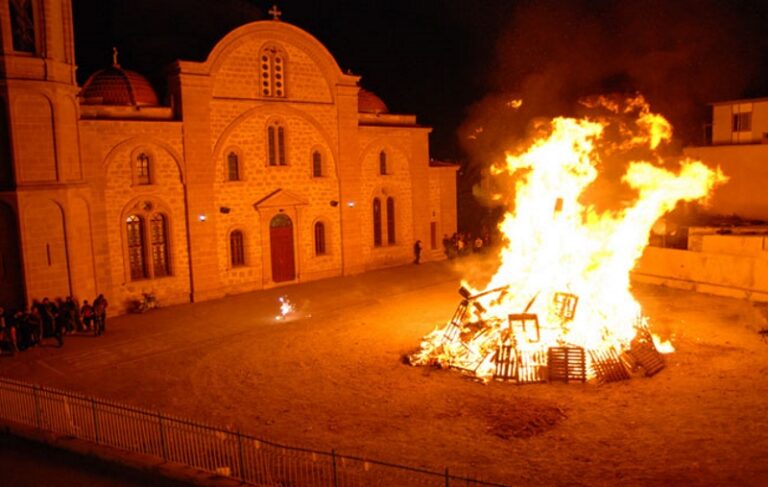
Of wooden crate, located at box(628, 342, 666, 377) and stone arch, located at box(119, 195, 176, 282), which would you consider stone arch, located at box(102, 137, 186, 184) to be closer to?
stone arch, located at box(119, 195, 176, 282)

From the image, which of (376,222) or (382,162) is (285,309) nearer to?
(376,222)

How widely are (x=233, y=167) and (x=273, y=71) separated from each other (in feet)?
15.3

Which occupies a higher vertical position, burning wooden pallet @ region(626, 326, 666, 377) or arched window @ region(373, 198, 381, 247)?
arched window @ region(373, 198, 381, 247)

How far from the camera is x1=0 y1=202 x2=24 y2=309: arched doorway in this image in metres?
21.8

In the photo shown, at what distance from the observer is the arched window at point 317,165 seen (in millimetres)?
31969

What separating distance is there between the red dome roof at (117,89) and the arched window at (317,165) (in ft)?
25.6

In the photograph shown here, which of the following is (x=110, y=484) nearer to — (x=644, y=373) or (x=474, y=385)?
(x=474, y=385)

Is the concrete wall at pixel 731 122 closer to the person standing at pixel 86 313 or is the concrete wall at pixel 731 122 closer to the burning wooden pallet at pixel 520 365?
the burning wooden pallet at pixel 520 365

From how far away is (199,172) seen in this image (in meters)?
27.8

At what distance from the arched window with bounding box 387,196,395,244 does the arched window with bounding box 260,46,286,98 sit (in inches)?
332

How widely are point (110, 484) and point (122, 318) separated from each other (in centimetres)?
1477

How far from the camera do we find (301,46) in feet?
99.7

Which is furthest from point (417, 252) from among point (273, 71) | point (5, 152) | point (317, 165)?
point (5, 152)

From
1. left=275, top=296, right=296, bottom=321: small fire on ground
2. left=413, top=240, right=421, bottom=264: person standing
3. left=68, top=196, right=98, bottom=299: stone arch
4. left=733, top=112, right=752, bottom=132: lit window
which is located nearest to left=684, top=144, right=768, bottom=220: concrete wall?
left=733, top=112, right=752, bottom=132: lit window
